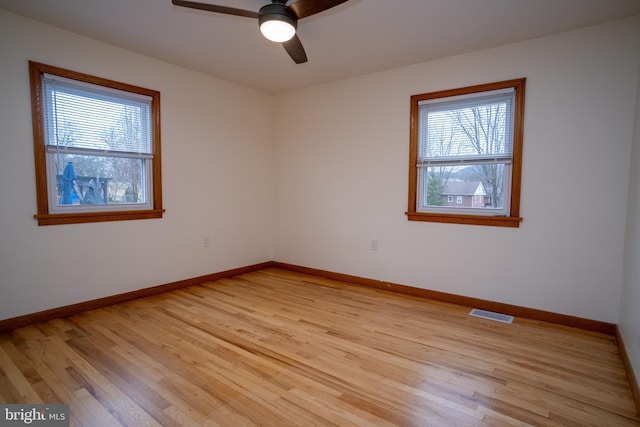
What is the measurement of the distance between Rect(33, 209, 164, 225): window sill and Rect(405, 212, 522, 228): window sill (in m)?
2.84

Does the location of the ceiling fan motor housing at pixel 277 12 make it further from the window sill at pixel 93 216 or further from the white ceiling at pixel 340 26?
the window sill at pixel 93 216

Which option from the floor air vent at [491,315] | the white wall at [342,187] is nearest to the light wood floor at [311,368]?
A: the floor air vent at [491,315]

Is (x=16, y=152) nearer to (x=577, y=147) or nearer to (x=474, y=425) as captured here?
(x=474, y=425)

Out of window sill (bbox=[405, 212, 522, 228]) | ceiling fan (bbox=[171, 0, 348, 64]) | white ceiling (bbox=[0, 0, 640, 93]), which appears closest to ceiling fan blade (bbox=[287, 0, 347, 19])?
ceiling fan (bbox=[171, 0, 348, 64])

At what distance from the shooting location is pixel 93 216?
315cm

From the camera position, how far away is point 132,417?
5.54 ft

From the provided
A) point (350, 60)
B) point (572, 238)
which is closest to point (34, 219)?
point (350, 60)

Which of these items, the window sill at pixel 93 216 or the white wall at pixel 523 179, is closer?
the white wall at pixel 523 179

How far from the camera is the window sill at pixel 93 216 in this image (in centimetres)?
288

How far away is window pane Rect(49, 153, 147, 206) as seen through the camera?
3.01 meters

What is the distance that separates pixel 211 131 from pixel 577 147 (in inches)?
150

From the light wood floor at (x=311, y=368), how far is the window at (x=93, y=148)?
1.02 m

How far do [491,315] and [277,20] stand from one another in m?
3.10

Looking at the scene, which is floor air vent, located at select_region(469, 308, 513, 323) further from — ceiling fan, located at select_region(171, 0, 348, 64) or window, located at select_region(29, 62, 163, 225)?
window, located at select_region(29, 62, 163, 225)
